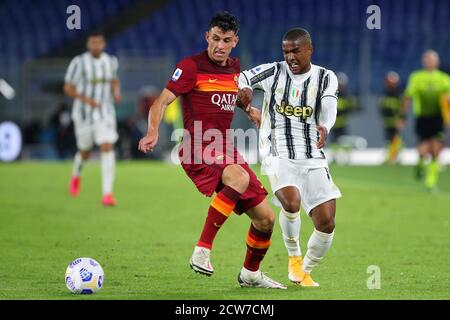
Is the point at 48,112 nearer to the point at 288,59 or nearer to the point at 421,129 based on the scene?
the point at 421,129

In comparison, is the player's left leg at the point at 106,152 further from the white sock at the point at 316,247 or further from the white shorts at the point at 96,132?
the white sock at the point at 316,247

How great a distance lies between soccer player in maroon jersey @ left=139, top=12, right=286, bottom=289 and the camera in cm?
755

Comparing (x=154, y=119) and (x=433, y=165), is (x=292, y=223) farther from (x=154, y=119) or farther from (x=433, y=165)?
(x=433, y=165)

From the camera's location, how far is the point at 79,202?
14148mm

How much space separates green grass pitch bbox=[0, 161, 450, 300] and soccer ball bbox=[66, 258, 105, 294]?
103 millimetres

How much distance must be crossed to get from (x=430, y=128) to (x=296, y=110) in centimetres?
993

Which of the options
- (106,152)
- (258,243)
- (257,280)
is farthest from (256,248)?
(106,152)

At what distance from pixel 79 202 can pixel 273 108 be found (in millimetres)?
6813

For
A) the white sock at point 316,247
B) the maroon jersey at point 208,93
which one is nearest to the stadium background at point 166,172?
the white sock at point 316,247

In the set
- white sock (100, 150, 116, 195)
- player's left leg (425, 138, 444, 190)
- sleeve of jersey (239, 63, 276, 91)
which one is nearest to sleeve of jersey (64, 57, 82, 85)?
white sock (100, 150, 116, 195)

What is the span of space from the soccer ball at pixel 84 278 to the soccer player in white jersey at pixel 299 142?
1.47 metres

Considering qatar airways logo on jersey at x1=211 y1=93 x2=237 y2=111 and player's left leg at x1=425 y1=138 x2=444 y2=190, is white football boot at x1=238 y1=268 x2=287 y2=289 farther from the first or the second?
player's left leg at x1=425 y1=138 x2=444 y2=190

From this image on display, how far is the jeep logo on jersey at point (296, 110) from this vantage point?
7.71m
